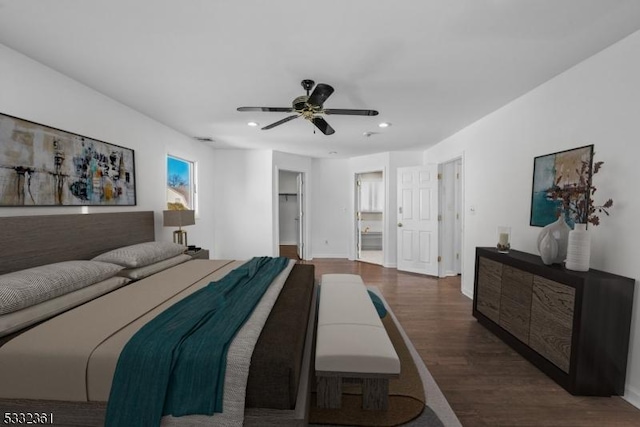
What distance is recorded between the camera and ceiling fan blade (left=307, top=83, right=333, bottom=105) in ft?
6.42

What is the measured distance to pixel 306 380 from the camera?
134 cm

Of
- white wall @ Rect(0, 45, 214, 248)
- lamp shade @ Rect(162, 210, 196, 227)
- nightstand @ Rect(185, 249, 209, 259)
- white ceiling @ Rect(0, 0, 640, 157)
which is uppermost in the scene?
white ceiling @ Rect(0, 0, 640, 157)

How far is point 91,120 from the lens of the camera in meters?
2.57

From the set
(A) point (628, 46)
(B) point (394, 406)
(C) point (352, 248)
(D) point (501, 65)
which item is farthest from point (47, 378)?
(C) point (352, 248)

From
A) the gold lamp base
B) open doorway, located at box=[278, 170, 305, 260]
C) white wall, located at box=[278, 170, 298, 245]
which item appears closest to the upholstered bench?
the gold lamp base

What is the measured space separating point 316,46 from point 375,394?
7.70 ft

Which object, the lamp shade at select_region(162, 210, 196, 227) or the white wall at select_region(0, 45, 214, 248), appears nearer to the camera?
the white wall at select_region(0, 45, 214, 248)

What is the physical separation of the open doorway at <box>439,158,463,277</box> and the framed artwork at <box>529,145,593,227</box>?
216 cm

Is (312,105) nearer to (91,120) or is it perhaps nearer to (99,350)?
(99,350)

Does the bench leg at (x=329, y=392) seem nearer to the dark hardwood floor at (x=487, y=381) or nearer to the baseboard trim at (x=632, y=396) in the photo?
the dark hardwood floor at (x=487, y=381)

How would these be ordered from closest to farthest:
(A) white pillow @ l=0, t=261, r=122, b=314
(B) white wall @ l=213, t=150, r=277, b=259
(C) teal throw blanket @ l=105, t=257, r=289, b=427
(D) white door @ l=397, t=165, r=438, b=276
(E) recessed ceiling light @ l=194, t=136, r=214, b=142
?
(C) teal throw blanket @ l=105, t=257, r=289, b=427, (A) white pillow @ l=0, t=261, r=122, b=314, (E) recessed ceiling light @ l=194, t=136, r=214, b=142, (D) white door @ l=397, t=165, r=438, b=276, (B) white wall @ l=213, t=150, r=277, b=259

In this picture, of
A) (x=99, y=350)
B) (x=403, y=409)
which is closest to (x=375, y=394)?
(x=403, y=409)

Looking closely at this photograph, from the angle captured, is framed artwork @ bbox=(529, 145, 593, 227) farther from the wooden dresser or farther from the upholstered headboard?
the upholstered headboard

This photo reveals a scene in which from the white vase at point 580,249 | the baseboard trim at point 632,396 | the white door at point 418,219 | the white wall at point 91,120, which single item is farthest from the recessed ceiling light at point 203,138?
the baseboard trim at point 632,396
